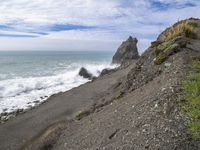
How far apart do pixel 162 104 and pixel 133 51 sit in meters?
55.2

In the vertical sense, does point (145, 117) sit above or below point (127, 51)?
above

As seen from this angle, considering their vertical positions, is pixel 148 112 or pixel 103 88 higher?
pixel 148 112

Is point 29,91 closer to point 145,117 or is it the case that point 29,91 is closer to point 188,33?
point 188,33

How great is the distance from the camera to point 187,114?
970 centimetres

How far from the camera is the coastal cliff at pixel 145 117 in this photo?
930 cm

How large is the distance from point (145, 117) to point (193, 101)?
1593 mm

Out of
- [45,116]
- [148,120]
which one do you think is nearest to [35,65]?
[45,116]

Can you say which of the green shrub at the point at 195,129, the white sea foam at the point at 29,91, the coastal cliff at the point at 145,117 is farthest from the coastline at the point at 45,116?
the green shrub at the point at 195,129

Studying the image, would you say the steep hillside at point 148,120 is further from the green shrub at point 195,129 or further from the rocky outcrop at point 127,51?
the rocky outcrop at point 127,51

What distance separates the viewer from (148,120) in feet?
34.1

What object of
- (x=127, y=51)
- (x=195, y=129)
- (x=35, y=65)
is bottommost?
(x=35, y=65)

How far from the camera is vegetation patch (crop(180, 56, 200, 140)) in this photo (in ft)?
29.3

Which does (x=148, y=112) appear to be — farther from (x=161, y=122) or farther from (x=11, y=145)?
(x=11, y=145)

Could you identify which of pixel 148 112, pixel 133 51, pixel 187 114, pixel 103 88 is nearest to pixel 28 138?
pixel 148 112
